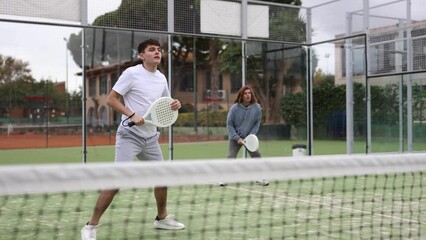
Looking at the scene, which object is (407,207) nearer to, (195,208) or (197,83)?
(195,208)

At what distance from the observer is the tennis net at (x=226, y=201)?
2479 mm

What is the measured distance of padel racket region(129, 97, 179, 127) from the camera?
4.66 meters

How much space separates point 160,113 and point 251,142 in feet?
11.6

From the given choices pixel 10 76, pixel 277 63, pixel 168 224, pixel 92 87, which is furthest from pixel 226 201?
pixel 10 76

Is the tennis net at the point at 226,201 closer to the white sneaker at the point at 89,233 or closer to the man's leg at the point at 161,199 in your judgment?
the man's leg at the point at 161,199

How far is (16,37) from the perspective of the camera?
11.6 m

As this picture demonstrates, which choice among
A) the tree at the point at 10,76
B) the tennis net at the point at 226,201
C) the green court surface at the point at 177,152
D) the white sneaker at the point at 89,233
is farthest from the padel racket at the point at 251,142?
the tree at the point at 10,76

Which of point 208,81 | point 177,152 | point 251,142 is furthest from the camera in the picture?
point 208,81

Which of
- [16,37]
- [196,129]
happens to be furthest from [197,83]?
[16,37]

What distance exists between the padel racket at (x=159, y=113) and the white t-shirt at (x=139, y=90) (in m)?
0.08

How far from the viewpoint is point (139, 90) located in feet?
15.5

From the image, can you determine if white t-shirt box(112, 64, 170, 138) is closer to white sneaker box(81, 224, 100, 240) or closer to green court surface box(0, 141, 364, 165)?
white sneaker box(81, 224, 100, 240)

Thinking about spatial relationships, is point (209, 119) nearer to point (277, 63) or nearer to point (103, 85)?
point (277, 63)

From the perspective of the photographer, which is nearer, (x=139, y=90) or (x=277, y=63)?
(x=139, y=90)
